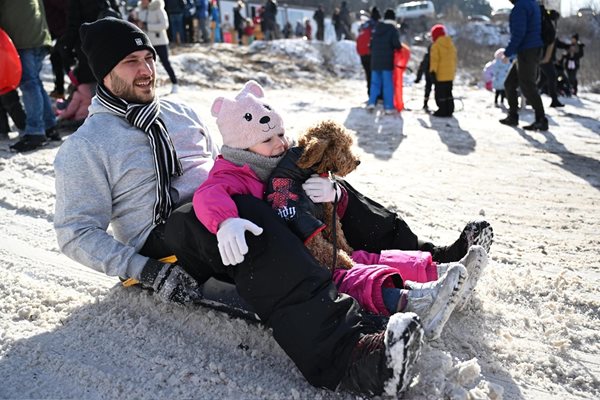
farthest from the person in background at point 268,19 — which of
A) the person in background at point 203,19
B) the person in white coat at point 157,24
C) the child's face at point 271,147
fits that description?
the child's face at point 271,147

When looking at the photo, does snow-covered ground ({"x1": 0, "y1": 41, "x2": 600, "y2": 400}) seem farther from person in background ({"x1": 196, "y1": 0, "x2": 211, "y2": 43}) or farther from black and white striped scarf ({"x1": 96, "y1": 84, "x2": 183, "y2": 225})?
person in background ({"x1": 196, "y1": 0, "x2": 211, "y2": 43})

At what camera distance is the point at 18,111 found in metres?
5.25

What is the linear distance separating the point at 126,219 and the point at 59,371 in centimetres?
70

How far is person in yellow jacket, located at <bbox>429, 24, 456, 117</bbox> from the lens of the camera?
7.60 m

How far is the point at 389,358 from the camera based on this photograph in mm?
1588

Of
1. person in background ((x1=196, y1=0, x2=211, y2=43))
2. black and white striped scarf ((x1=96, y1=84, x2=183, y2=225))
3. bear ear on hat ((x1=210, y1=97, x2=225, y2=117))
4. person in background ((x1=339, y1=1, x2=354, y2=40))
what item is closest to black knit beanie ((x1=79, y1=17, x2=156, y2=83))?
black and white striped scarf ((x1=96, y1=84, x2=183, y2=225))

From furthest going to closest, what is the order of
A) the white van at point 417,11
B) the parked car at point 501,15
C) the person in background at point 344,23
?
the parked car at point 501,15, the white van at point 417,11, the person in background at point 344,23

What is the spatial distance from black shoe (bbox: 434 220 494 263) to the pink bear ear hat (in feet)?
2.86

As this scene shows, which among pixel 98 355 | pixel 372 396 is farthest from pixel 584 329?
pixel 98 355

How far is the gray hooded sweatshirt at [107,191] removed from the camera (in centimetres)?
219

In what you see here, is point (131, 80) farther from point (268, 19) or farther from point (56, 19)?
point (268, 19)

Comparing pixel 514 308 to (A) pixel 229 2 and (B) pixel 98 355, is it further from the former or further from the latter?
(A) pixel 229 2

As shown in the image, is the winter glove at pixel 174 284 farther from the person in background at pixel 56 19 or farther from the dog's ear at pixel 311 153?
the person in background at pixel 56 19

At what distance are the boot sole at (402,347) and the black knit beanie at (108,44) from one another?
1641mm
